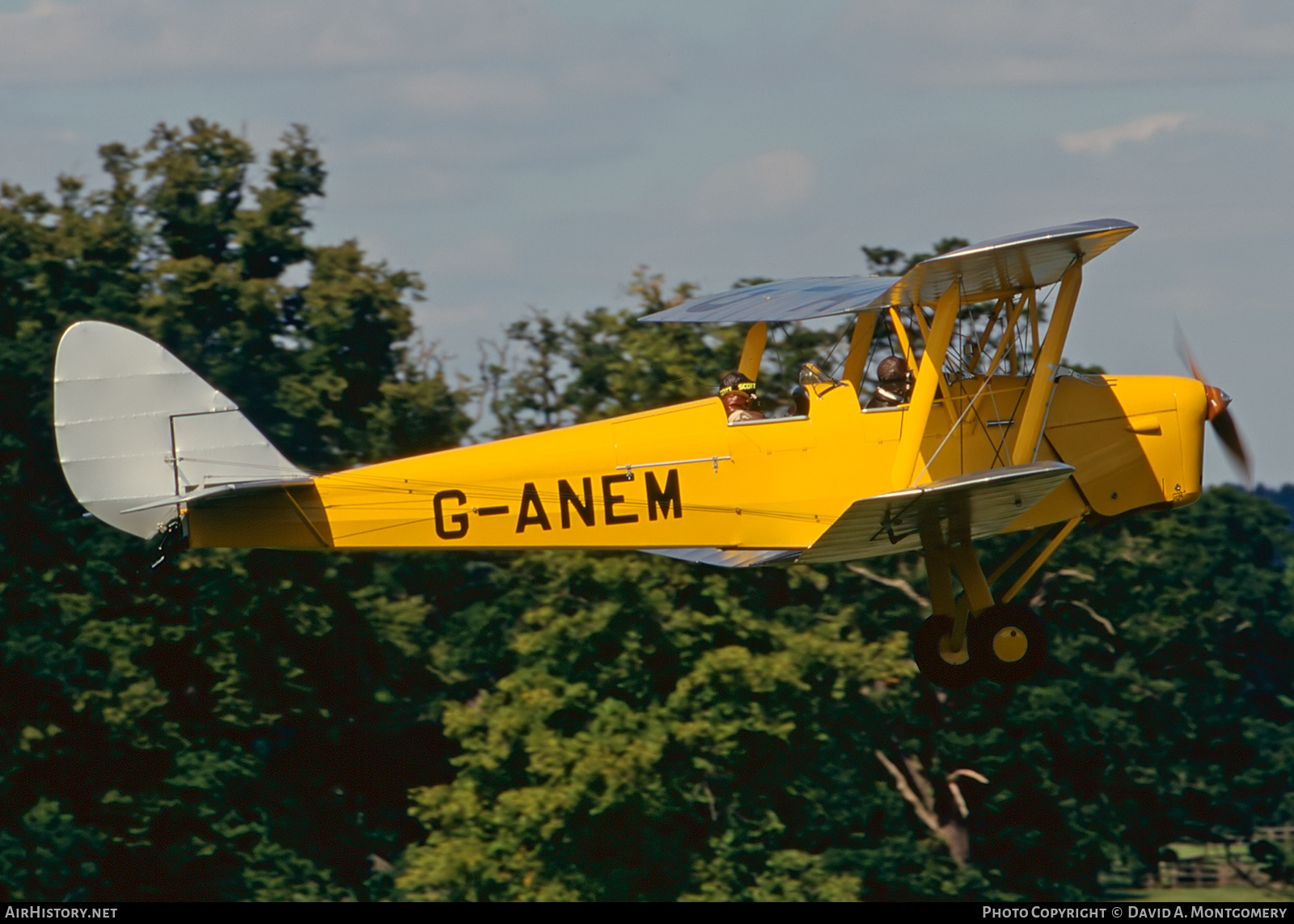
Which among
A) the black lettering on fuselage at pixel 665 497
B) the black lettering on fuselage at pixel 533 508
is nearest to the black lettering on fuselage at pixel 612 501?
the black lettering on fuselage at pixel 665 497

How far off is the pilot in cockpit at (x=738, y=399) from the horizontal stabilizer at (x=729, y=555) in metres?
0.86

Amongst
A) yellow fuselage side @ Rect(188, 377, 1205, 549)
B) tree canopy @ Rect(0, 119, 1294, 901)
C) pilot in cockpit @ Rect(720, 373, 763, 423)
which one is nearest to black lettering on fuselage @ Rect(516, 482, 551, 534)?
yellow fuselage side @ Rect(188, 377, 1205, 549)

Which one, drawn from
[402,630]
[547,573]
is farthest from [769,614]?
[402,630]

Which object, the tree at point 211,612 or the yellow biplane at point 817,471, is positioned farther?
the tree at point 211,612

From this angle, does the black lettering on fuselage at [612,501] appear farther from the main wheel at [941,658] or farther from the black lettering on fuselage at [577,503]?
the main wheel at [941,658]

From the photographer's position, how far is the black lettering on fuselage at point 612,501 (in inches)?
447

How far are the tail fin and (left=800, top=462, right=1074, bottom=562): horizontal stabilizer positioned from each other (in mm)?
3678

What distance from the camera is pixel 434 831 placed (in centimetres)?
2591

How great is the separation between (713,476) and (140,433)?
398 centimetres

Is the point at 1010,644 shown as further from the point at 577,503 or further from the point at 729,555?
the point at 577,503

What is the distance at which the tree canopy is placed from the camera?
24.0 metres

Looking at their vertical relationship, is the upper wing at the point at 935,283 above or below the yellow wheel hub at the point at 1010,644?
above

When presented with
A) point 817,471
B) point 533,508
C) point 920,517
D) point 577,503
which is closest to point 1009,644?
point 920,517

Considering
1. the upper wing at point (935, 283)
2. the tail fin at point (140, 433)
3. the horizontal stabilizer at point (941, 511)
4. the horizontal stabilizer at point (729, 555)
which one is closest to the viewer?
the horizontal stabilizer at point (941, 511)
